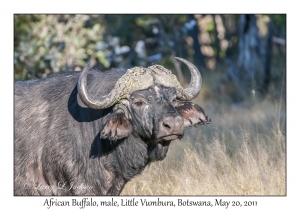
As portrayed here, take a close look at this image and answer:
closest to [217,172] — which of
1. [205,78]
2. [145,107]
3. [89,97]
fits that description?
[145,107]

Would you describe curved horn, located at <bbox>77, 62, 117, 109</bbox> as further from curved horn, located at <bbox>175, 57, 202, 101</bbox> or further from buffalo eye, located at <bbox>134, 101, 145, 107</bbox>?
curved horn, located at <bbox>175, 57, 202, 101</bbox>

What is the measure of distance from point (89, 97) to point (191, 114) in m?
1.22

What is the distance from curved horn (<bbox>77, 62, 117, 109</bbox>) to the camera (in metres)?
6.21

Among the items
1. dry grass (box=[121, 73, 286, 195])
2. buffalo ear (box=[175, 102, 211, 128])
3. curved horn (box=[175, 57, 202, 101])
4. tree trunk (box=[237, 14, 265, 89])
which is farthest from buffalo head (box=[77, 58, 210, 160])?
tree trunk (box=[237, 14, 265, 89])

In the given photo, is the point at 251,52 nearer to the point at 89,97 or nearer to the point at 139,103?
the point at 139,103

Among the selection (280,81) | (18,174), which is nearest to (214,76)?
(280,81)

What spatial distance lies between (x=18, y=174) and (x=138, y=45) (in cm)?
1371

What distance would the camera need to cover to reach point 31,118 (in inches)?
273

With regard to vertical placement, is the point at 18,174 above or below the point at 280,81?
below

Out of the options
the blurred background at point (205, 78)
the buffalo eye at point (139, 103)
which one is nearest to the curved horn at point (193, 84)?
the buffalo eye at point (139, 103)

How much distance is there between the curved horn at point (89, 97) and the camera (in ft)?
20.4

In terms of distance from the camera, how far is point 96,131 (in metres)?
6.62
